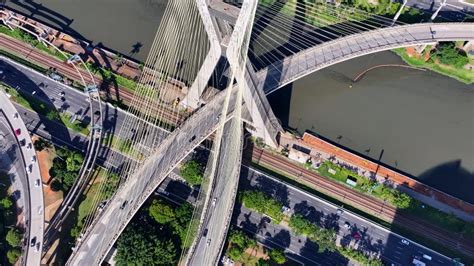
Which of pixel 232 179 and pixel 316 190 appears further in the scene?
pixel 316 190

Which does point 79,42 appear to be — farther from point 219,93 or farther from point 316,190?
point 316,190

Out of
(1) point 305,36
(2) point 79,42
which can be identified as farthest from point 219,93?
(2) point 79,42

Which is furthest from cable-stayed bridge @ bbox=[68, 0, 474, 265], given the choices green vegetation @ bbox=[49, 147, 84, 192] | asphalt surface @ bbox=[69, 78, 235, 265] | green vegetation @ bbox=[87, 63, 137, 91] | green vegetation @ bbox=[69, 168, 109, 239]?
green vegetation @ bbox=[49, 147, 84, 192]

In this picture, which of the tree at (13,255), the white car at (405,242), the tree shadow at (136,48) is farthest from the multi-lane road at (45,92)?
the white car at (405,242)

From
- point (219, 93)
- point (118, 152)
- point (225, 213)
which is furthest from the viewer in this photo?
point (118, 152)

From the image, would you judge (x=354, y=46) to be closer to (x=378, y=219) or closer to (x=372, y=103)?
(x=372, y=103)

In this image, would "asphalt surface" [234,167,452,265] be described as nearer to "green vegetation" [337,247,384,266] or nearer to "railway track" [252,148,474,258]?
"green vegetation" [337,247,384,266]

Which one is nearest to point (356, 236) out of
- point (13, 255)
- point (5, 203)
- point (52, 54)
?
point (13, 255)
